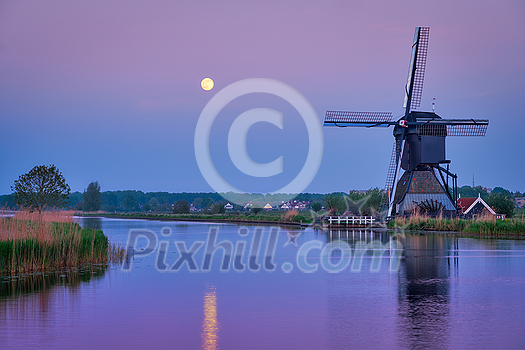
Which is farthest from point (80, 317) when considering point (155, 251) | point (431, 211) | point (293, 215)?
point (293, 215)

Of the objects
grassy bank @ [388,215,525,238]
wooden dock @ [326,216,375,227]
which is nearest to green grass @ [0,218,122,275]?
grassy bank @ [388,215,525,238]

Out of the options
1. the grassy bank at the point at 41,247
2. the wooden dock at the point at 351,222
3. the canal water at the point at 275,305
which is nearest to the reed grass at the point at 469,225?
the wooden dock at the point at 351,222

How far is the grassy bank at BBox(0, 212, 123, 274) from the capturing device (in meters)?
16.2

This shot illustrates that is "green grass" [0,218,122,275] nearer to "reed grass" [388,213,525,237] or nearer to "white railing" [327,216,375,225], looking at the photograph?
"reed grass" [388,213,525,237]

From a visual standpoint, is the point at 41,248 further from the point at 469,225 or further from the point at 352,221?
the point at 352,221

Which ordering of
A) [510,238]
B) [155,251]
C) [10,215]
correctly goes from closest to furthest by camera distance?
[10,215] → [155,251] → [510,238]

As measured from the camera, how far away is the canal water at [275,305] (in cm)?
884

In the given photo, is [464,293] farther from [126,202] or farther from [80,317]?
[126,202]

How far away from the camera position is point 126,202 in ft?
646

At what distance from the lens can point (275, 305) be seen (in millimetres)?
12008

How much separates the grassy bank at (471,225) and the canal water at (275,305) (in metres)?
13.7

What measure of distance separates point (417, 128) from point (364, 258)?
2617cm

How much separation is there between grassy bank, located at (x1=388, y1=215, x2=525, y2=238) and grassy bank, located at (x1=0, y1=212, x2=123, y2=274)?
81.6 feet

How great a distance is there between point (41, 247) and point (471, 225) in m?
28.3
